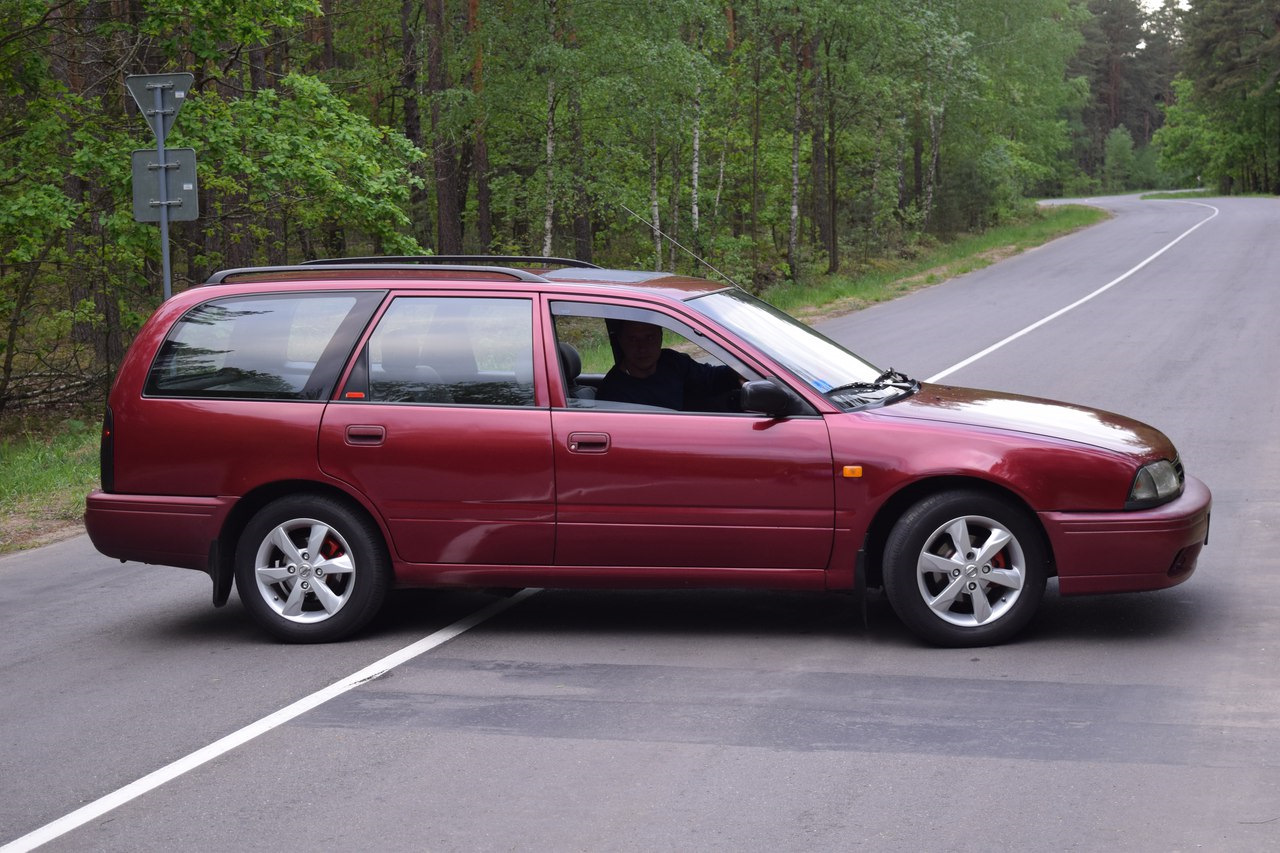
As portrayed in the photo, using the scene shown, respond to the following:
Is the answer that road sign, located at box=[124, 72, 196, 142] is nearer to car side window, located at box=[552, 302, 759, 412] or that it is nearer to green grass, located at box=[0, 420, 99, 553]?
green grass, located at box=[0, 420, 99, 553]

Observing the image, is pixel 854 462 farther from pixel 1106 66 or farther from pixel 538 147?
pixel 1106 66

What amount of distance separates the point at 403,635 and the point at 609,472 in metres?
1.37

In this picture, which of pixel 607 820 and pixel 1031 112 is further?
pixel 1031 112

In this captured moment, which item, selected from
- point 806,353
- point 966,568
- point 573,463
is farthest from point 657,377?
point 966,568

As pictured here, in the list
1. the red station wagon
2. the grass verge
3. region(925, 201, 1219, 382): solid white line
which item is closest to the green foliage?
the grass verge

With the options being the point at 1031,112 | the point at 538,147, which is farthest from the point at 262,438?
the point at 1031,112

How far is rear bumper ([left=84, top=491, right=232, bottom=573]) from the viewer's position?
6.82 meters

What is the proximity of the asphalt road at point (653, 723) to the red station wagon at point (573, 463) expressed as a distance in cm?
36

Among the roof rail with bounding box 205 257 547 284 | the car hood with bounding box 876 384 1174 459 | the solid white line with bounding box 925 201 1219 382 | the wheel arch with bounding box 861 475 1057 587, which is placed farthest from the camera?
the solid white line with bounding box 925 201 1219 382

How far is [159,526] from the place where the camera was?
6.88 meters

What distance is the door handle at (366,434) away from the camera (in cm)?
666

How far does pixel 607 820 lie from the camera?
4500 mm

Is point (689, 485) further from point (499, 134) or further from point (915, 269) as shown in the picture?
point (915, 269)

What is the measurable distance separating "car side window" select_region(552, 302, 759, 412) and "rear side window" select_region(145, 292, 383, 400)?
101 cm
